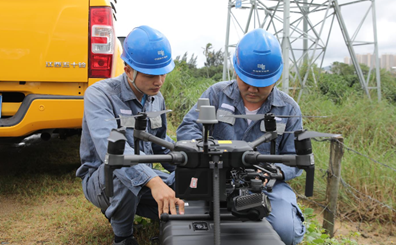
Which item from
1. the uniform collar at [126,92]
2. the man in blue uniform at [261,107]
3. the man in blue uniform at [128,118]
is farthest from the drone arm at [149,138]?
the uniform collar at [126,92]

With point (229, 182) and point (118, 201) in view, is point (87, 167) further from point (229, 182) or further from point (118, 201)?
point (229, 182)

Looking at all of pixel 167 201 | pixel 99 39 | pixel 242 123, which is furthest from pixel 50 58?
pixel 167 201

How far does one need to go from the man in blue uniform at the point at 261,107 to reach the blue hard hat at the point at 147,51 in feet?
1.43

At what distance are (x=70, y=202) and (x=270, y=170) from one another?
2433 mm

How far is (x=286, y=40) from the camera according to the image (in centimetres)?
805

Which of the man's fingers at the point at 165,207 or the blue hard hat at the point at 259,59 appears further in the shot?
the blue hard hat at the point at 259,59

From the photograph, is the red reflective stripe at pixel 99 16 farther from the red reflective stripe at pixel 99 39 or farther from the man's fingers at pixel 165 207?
the man's fingers at pixel 165 207

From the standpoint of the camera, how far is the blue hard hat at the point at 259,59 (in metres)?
2.30

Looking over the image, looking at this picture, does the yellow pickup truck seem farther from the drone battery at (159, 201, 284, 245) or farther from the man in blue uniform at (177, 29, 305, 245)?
the drone battery at (159, 201, 284, 245)

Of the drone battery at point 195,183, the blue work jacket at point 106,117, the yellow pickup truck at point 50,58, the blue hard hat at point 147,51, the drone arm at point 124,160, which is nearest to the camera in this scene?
the drone arm at point 124,160

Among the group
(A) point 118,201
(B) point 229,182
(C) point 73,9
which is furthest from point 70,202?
(B) point 229,182

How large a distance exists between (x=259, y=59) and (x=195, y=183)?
1.09 metres

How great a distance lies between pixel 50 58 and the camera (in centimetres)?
319

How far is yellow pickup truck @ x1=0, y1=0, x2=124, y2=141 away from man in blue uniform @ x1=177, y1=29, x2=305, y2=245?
44.1 inches
